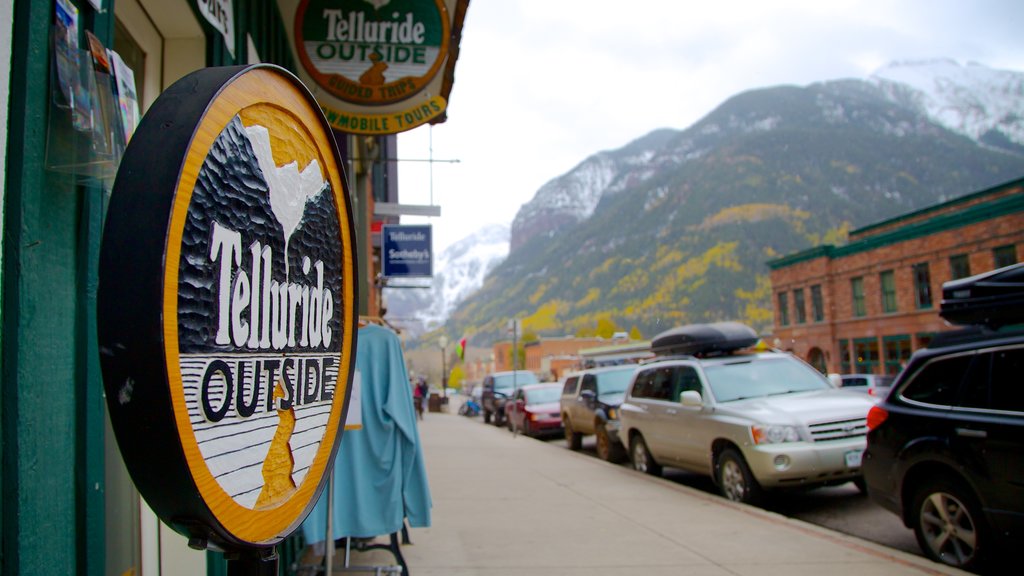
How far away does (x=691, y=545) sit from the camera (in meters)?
6.34

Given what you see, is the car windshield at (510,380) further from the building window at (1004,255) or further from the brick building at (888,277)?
the building window at (1004,255)

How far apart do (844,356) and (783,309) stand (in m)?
6.10

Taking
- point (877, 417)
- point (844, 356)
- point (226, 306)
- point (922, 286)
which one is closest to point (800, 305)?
point (844, 356)

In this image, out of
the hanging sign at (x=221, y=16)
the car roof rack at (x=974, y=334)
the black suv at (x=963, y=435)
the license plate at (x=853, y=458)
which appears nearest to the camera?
the hanging sign at (x=221, y=16)

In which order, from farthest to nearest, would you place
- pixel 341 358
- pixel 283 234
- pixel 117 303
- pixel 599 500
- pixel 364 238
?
pixel 364 238 < pixel 599 500 < pixel 341 358 < pixel 283 234 < pixel 117 303

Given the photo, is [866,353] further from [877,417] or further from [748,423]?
[877,417]

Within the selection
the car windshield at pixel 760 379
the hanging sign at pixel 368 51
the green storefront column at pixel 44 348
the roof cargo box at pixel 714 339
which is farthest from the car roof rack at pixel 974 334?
the green storefront column at pixel 44 348

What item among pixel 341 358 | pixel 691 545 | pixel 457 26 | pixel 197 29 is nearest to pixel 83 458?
pixel 341 358

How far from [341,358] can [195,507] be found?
645mm

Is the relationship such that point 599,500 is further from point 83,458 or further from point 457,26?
point 83,458

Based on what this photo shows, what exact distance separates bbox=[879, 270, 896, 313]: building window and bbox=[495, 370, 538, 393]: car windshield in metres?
21.9

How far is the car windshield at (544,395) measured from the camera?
20781 mm

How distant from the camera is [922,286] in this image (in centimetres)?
3722

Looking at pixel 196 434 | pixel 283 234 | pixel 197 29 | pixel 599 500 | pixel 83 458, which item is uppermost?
pixel 197 29
